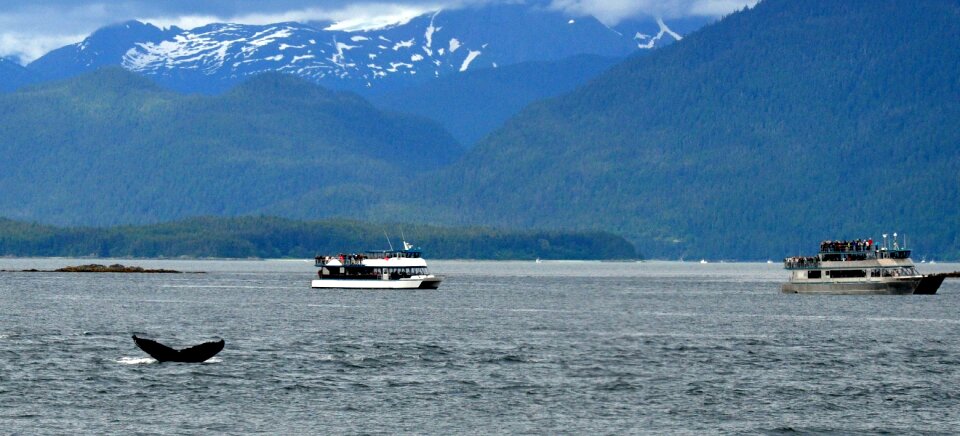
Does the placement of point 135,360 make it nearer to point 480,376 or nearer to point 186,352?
point 186,352

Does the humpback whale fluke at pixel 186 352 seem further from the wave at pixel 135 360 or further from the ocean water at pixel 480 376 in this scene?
the ocean water at pixel 480 376

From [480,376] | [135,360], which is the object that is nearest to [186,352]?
[135,360]

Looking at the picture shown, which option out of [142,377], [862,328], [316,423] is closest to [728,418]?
[316,423]

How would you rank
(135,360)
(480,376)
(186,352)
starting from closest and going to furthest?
(480,376)
(186,352)
(135,360)

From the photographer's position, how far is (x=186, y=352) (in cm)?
10912

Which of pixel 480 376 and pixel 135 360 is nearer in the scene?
pixel 480 376

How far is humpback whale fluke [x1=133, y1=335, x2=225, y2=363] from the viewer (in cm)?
10875

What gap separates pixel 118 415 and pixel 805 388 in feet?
135

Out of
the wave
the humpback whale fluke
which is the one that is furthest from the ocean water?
the humpback whale fluke

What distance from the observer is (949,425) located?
82.9 m

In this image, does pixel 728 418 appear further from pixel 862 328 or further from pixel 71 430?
pixel 862 328

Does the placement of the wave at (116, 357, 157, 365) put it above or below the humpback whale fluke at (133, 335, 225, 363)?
below

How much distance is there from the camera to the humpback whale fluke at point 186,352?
357ft

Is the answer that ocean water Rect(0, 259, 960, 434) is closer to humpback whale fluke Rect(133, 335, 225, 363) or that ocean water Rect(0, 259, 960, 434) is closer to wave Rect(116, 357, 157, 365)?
wave Rect(116, 357, 157, 365)
